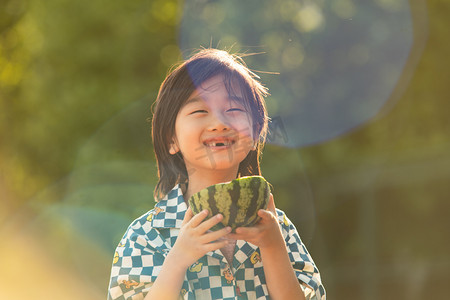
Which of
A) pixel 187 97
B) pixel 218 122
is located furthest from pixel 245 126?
pixel 187 97

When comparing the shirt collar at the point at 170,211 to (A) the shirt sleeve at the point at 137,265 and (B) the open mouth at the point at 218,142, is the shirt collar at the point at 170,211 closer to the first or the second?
(A) the shirt sleeve at the point at 137,265

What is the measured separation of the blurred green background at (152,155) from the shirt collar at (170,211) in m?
5.61

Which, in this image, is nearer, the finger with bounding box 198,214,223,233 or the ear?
the finger with bounding box 198,214,223,233

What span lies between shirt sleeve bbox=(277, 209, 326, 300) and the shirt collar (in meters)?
0.51

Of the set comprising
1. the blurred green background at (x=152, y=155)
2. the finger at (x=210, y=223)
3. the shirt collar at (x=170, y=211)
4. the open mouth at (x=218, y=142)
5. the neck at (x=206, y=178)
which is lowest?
the finger at (x=210, y=223)

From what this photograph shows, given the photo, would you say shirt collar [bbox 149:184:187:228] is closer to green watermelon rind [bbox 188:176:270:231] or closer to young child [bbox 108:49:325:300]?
young child [bbox 108:49:325:300]

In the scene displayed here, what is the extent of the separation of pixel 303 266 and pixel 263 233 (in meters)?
0.48

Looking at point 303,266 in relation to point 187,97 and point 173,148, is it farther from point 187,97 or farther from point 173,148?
point 187,97

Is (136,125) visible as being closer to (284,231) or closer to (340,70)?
(340,70)

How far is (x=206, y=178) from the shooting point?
9.19 ft

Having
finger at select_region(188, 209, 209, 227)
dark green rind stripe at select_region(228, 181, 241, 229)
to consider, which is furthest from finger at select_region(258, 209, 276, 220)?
finger at select_region(188, 209, 209, 227)

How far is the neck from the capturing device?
2.78 meters

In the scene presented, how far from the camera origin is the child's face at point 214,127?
265 cm

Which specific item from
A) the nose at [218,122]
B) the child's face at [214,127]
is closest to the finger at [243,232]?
the child's face at [214,127]
